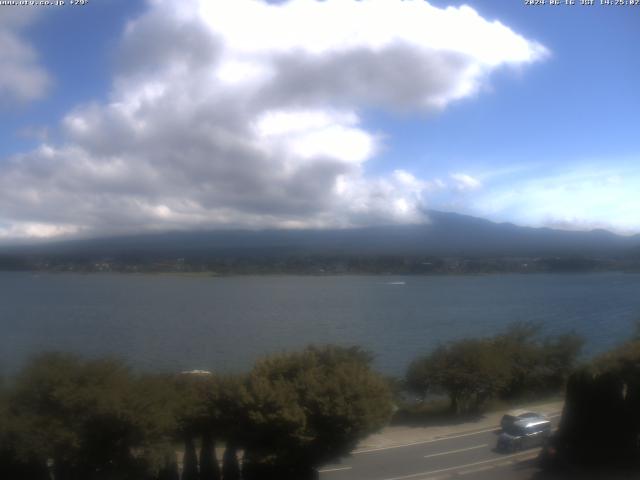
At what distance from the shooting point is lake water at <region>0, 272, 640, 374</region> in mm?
24594

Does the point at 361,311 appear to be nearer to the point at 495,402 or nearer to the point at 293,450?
the point at 495,402

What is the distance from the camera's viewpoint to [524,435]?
10.3 m

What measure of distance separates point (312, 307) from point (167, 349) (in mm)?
16786

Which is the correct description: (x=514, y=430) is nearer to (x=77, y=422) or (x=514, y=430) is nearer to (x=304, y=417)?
(x=304, y=417)

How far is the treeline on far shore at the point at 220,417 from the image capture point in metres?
8.34

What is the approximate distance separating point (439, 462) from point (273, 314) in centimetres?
2762

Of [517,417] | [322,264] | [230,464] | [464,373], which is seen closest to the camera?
[230,464]

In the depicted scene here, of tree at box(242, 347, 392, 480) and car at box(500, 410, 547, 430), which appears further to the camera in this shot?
car at box(500, 410, 547, 430)

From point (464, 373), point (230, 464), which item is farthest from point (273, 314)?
point (230, 464)

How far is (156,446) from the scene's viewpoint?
28.5ft

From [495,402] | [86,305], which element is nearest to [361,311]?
[86,305]

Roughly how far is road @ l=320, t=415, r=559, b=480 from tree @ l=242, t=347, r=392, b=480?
0.65m

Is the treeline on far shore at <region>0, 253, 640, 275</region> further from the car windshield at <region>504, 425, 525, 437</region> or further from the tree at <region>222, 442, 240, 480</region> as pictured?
the tree at <region>222, 442, 240, 480</region>

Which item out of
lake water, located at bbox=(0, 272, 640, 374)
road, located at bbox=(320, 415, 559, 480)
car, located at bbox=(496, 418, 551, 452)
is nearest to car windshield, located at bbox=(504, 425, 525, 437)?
car, located at bbox=(496, 418, 551, 452)
